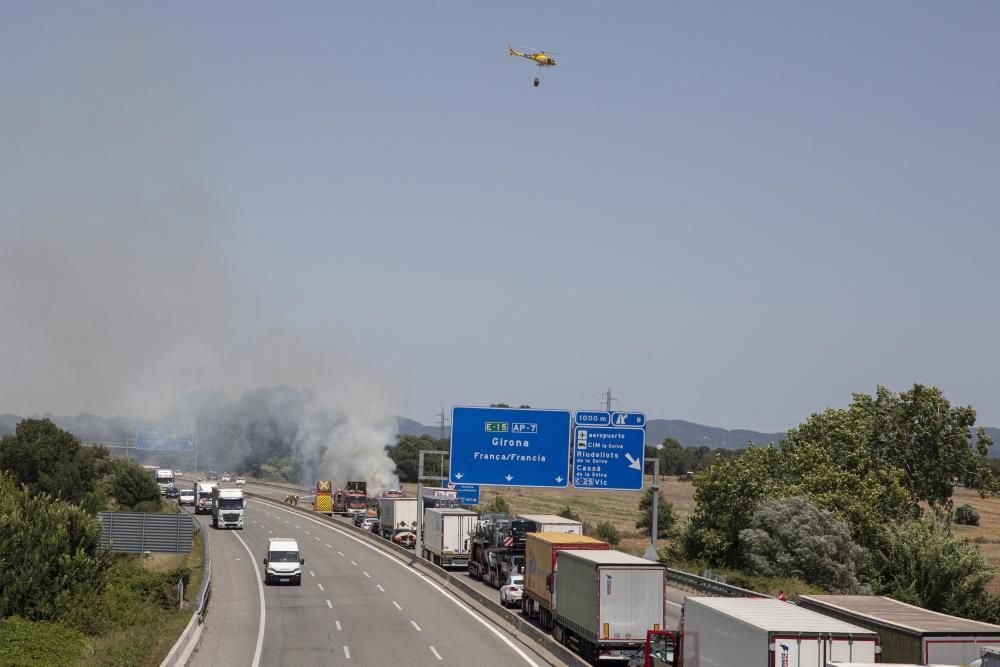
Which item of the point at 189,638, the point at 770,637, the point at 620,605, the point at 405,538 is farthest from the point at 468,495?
the point at 770,637

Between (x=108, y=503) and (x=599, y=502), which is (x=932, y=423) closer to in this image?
(x=108, y=503)

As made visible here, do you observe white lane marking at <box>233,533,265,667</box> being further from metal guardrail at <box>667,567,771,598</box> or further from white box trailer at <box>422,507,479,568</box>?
metal guardrail at <box>667,567,771,598</box>

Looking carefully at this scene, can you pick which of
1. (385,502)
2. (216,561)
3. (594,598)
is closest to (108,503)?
(385,502)

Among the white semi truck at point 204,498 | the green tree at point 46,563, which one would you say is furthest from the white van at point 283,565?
the white semi truck at point 204,498

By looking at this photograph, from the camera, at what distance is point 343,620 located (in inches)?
1716

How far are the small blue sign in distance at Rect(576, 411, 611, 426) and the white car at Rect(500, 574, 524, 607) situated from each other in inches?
320

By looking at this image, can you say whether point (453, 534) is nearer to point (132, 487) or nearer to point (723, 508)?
point (723, 508)

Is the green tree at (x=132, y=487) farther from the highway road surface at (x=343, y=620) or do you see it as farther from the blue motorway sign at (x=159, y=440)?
the blue motorway sign at (x=159, y=440)

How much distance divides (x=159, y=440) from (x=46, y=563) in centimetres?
13173

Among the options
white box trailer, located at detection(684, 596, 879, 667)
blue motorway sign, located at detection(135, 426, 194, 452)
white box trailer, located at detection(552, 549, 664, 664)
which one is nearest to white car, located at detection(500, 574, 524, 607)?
white box trailer, located at detection(552, 549, 664, 664)

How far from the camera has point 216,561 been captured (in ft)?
215

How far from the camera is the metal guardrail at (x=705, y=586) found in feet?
154

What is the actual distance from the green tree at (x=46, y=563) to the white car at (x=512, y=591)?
17.6m

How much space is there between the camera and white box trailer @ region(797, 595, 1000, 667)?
20.9 metres
